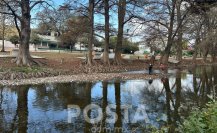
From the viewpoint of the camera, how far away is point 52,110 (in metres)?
13.6

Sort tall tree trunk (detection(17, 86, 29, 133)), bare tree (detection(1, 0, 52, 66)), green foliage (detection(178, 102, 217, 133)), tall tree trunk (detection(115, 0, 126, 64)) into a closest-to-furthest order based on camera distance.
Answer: green foliage (detection(178, 102, 217, 133)) → tall tree trunk (detection(17, 86, 29, 133)) → bare tree (detection(1, 0, 52, 66)) → tall tree trunk (detection(115, 0, 126, 64))

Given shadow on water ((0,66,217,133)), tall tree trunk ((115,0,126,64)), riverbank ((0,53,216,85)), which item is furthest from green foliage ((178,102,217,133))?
tall tree trunk ((115,0,126,64))

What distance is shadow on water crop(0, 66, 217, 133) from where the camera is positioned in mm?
10820

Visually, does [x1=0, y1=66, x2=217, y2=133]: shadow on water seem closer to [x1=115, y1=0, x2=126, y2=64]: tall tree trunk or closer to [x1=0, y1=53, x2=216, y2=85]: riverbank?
[x1=0, y1=53, x2=216, y2=85]: riverbank

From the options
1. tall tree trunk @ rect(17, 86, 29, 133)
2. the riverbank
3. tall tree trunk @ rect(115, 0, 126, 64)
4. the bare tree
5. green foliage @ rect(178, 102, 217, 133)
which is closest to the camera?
green foliage @ rect(178, 102, 217, 133)

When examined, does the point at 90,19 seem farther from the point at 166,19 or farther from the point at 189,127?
the point at 189,127

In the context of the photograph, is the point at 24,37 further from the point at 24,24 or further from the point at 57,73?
the point at 57,73

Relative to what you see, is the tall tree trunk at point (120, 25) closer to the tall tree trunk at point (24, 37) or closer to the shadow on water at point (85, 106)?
the tall tree trunk at point (24, 37)

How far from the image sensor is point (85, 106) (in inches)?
569

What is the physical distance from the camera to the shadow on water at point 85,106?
1082 centimetres

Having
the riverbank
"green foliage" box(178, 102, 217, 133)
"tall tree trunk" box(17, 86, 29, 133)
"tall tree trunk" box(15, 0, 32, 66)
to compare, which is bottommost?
"tall tree trunk" box(17, 86, 29, 133)

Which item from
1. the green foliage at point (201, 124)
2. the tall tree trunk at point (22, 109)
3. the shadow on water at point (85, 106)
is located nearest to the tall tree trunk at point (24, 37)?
the shadow on water at point (85, 106)

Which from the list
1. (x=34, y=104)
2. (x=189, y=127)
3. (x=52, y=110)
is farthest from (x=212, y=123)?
(x=34, y=104)

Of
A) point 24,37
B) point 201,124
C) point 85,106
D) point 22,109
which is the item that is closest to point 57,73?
point 24,37
